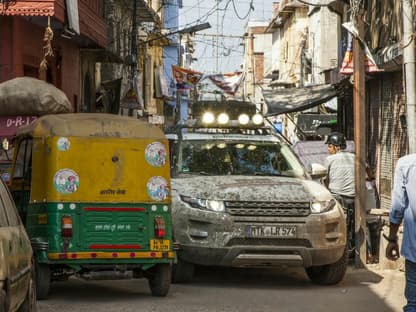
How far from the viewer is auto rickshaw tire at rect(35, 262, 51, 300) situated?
9.71 m

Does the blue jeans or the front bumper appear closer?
the blue jeans

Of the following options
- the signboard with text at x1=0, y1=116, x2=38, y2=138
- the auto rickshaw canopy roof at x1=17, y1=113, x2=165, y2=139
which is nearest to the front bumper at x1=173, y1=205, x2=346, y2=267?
the auto rickshaw canopy roof at x1=17, y1=113, x2=165, y2=139

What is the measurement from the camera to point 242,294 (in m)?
10.7

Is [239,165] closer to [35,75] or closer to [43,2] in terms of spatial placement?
[43,2]

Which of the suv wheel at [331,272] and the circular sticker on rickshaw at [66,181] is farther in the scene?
the suv wheel at [331,272]

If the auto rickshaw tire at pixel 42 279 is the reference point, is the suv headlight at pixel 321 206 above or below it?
above

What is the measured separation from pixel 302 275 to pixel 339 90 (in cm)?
1021

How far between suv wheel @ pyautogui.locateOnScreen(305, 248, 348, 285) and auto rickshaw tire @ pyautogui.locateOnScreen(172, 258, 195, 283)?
5.58 ft

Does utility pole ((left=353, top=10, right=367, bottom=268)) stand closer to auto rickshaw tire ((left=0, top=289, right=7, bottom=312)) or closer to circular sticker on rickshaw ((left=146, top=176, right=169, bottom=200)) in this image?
circular sticker on rickshaw ((left=146, top=176, right=169, bottom=200))

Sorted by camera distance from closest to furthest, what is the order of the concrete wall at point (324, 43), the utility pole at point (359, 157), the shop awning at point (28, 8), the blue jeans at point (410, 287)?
the blue jeans at point (410, 287), the utility pole at point (359, 157), the shop awning at point (28, 8), the concrete wall at point (324, 43)

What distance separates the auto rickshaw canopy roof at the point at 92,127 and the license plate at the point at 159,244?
1191 millimetres

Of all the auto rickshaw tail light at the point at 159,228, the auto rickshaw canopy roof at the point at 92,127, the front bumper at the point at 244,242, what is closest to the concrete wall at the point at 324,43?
the front bumper at the point at 244,242

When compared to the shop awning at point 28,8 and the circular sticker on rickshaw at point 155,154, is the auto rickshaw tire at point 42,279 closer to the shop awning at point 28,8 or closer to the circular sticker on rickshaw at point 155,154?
the circular sticker on rickshaw at point 155,154

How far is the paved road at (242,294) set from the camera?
382 inches
